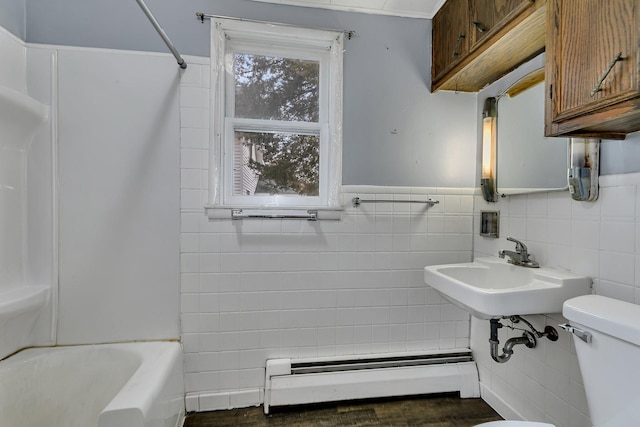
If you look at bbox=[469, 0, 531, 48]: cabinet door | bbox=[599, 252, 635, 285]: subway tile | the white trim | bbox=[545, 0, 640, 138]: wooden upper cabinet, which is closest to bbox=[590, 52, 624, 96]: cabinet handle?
bbox=[545, 0, 640, 138]: wooden upper cabinet

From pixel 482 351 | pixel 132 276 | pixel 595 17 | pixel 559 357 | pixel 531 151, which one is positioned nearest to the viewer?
pixel 595 17

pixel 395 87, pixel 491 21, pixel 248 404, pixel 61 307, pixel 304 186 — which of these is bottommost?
pixel 248 404

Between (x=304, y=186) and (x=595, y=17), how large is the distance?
1355mm

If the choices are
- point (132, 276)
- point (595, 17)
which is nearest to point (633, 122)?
point (595, 17)

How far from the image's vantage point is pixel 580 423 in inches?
47.0

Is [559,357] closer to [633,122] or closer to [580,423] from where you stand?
[580,423]

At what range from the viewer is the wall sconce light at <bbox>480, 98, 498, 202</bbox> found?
167 cm

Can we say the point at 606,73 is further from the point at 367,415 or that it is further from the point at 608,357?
the point at 367,415

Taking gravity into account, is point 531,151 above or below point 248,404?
above

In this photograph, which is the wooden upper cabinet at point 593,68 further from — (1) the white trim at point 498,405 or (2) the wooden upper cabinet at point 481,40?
(1) the white trim at point 498,405

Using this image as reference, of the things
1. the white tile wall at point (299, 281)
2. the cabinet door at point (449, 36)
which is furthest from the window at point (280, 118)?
the cabinet door at point (449, 36)

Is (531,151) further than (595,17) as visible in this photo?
Yes

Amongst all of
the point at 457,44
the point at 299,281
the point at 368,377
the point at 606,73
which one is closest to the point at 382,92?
the point at 457,44

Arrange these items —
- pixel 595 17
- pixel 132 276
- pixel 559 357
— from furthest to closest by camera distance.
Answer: pixel 132 276 < pixel 559 357 < pixel 595 17
